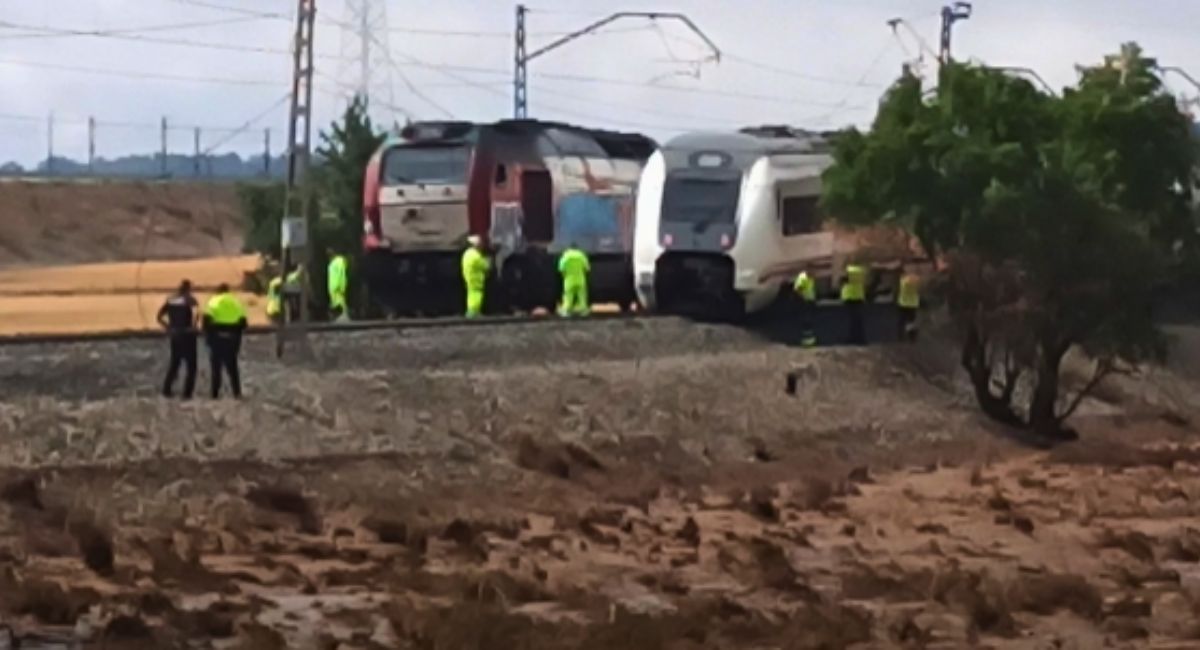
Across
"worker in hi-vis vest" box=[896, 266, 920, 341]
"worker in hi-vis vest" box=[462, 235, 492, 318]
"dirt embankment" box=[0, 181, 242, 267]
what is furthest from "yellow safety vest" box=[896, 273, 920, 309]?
"dirt embankment" box=[0, 181, 242, 267]

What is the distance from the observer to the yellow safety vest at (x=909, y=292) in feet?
150

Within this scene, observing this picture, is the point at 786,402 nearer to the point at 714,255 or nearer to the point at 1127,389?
the point at 714,255

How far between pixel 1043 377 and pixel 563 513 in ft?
43.9

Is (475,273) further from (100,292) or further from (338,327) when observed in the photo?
(100,292)

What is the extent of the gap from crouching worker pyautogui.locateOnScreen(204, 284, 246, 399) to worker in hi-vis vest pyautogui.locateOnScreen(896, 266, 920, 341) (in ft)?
46.6

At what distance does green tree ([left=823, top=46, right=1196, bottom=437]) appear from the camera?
144ft

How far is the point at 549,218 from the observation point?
48.8m

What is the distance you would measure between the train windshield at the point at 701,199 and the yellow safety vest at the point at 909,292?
2.85m

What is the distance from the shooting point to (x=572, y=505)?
34344 mm

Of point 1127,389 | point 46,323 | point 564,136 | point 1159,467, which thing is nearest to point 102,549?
point 1159,467

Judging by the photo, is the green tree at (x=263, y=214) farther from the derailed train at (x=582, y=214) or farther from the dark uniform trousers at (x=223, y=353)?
the dark uniform trousers at (x=223, y=353)

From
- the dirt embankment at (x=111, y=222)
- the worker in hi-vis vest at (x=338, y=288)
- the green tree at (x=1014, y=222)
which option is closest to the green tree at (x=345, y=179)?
the worker in hi-vis vest at (x=338, y=288)

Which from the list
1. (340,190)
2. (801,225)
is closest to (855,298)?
(801,225)

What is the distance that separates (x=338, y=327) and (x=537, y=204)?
29.0 ft
